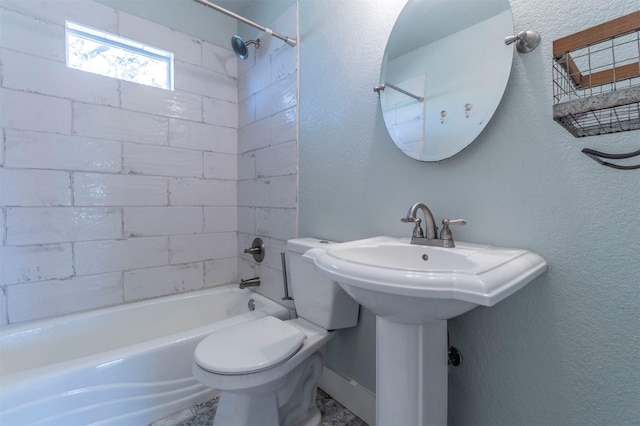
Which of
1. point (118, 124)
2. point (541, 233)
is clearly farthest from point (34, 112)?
point (541, 233)

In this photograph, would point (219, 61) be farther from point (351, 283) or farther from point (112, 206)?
point (351, 283)

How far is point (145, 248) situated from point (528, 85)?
220 centimetres

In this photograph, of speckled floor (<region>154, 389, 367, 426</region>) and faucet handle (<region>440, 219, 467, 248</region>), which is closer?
faucet handle (<region>440, 219, 467, 248</region>)

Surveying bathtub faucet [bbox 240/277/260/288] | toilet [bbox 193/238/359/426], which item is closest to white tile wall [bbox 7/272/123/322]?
bathtub faucet [bbox 240/277/260/288]

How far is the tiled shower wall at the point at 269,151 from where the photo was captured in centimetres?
184

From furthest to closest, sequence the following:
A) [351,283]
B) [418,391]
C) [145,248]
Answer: [145,248]
[418,391]
[351,283]

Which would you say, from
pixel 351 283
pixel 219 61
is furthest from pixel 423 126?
pixel 219 61

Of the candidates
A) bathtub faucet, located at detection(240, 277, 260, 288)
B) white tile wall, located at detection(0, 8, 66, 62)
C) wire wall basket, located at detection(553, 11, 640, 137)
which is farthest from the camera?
bathtub faucet, located at detection(240, 277, 260, 288)

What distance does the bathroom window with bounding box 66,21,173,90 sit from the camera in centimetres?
178

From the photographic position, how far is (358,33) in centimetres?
142

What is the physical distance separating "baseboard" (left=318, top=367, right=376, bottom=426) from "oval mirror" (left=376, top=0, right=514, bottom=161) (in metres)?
1.14

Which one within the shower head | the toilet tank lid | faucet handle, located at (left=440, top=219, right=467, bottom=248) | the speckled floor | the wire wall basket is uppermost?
the shower head

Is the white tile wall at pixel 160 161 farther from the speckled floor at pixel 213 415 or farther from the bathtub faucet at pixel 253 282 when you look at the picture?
the speckled floor at pixel 213 415

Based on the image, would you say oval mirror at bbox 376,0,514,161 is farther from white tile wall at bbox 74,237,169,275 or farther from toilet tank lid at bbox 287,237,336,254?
white tile wall at bbox 74,237,169,275
